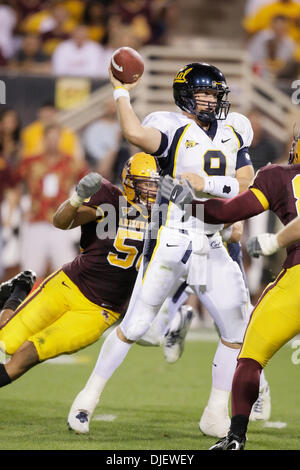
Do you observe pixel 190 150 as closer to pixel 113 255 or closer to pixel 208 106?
pixel 208 106

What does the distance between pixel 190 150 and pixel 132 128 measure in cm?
35

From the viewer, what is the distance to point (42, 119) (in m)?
9.15

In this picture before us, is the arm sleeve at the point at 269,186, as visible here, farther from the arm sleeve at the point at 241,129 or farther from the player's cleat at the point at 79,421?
the player's cleat at the point at 79,421

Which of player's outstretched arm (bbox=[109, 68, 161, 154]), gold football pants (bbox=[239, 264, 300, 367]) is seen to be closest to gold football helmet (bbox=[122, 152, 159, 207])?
player's outstretched arm (bbox=[109, 68, 161, 154])

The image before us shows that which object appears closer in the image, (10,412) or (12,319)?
(12,319)

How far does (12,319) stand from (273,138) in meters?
5.84

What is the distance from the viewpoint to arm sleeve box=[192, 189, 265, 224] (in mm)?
3811

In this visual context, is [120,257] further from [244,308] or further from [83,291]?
[244,308]

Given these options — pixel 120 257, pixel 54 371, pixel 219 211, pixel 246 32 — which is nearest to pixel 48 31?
pixel 246 32

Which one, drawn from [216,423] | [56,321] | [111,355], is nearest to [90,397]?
[111,355]

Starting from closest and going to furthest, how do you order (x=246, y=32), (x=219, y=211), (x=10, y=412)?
(x=219, y=211) → (x=10, y=412) → (x=246, y=32)

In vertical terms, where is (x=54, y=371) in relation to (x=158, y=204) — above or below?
below

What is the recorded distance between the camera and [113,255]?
4621mm

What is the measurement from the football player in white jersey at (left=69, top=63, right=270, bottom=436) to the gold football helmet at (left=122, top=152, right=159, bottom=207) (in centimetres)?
15
